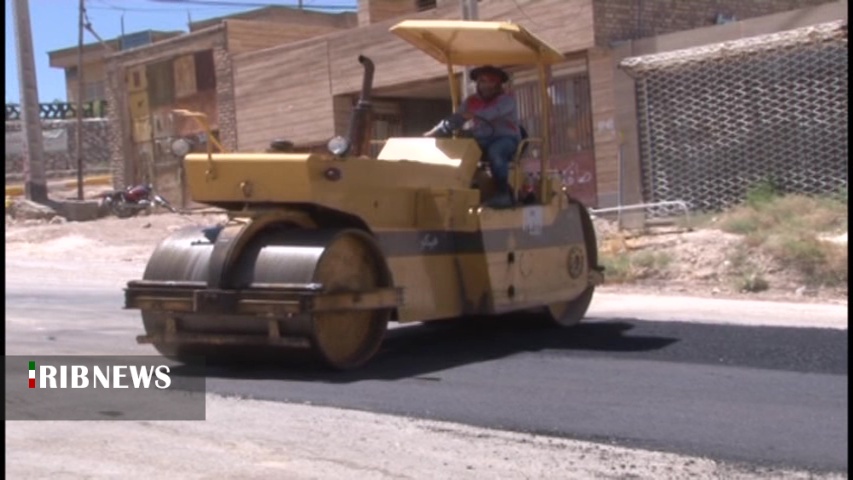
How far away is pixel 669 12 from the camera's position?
2430cm

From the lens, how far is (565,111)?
24.1m

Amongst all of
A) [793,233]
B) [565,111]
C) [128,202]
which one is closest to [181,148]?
[793,233]

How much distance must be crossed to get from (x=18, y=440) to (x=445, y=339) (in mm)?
4658

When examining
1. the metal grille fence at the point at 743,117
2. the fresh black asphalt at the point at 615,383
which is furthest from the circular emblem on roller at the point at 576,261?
the metal grille fence at the point at 743,117

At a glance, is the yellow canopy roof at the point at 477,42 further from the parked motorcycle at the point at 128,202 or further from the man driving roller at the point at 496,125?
the parked motorcycle at the point at 128,202

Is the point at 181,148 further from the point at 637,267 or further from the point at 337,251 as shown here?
the point at 637,267

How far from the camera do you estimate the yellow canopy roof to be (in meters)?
→ 11.1

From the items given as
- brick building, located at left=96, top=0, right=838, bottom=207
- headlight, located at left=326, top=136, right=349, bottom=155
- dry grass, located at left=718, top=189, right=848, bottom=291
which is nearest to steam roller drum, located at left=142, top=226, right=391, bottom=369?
headlight, located at left=326, top=136, right=349, bottom=155

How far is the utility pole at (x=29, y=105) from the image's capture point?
28359mm

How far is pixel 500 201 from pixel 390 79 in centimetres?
1637

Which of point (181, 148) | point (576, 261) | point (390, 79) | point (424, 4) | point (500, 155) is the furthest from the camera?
point (424, 4)

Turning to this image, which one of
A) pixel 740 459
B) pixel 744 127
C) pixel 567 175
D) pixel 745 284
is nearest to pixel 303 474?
pixel 740 459

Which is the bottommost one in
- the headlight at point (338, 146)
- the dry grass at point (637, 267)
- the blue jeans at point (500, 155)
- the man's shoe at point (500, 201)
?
the dry grass at point (637, 267)

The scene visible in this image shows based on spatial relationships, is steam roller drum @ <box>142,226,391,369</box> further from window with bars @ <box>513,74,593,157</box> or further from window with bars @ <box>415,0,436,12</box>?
window with bars @ <box>415,0,436,12</box>
